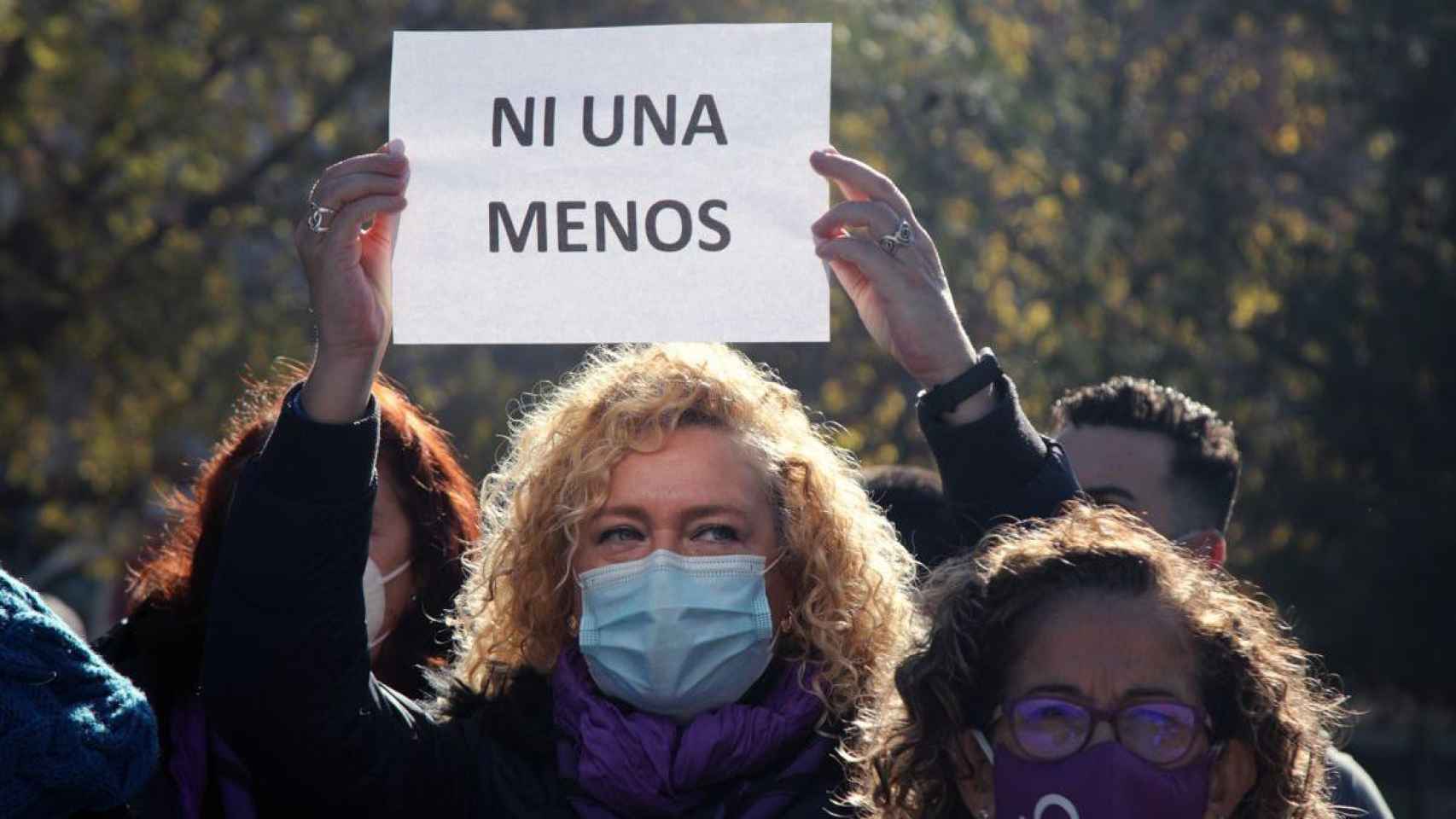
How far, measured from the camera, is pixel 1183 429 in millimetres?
4867

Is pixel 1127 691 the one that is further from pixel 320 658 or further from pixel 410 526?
pixel 410 526

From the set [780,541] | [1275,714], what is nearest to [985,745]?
[1275,714]

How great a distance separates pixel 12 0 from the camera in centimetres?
1036

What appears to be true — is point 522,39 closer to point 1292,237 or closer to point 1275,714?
point 1275,714

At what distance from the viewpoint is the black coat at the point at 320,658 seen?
9.52 feet

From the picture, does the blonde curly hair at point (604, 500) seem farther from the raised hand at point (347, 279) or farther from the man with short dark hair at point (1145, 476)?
the man with short dark hair at point (1145, 476)

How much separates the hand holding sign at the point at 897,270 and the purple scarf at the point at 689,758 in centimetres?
56

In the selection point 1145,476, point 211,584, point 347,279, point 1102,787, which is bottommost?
point 1102,787

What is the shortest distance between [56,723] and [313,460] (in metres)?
0.75

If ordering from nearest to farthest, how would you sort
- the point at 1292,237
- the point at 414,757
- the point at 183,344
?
the point at 414,757, the point at 1292,237, the point at 183,344

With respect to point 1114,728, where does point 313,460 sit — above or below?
above

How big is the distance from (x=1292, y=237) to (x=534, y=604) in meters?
7.29

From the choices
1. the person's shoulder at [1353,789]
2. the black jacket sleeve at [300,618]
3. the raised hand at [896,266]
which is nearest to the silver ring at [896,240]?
the raised hand at [896,266]

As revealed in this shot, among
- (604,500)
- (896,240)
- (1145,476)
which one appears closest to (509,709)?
(604,500)
